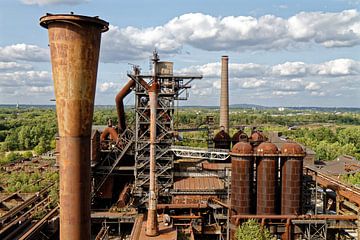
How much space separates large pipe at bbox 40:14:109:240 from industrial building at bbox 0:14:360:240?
3 centimetres

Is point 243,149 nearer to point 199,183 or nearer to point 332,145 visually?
point 199,183

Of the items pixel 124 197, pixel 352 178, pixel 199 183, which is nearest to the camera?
pixel 199 183

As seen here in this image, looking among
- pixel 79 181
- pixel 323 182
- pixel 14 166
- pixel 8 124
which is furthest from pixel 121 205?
pixel 8 124

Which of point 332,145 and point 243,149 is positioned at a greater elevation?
point 243,149

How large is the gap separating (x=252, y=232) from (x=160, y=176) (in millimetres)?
11052

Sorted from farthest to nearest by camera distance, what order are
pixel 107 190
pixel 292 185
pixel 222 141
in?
1. pixel 222 141
2. pixel 107 190
3. pixel 292 185

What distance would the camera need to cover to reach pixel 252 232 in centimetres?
2002

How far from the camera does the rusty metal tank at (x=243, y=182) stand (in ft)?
78.4

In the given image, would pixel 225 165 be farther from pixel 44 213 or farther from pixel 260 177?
pixel 44 213

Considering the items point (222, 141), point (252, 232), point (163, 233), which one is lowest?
point (163, 233)

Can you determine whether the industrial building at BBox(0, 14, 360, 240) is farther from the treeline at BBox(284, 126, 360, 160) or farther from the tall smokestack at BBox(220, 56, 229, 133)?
the treeline at BBox(284, 126, 360, 160)

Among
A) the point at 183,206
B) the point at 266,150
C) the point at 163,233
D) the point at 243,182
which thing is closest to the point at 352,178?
the point at 266,150

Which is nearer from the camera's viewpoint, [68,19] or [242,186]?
[68,19]

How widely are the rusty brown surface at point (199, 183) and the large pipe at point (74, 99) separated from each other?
58.4 feet
